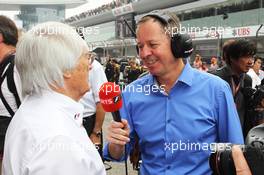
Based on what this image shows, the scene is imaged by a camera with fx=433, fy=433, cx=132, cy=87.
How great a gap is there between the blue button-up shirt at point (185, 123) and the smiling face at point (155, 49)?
9 centimetres

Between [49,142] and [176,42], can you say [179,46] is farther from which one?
[49,142]

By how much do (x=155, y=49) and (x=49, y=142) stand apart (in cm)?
85

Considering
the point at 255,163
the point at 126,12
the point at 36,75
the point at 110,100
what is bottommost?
the point at 255,163

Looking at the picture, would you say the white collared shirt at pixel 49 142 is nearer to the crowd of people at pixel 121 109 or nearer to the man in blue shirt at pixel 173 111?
the crowd of people at pixel 121 109

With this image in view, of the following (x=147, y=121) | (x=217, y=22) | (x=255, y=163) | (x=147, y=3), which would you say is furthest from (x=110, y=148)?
(x=147, y=3)

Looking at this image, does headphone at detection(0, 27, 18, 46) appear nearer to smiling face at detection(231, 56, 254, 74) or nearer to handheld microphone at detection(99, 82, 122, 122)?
handheld microphone at detection(99, 82, 122, 122)

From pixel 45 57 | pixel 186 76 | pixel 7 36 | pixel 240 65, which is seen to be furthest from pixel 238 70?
pixel 45 57

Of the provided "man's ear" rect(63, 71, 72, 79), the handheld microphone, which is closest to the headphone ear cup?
the handheld microphone

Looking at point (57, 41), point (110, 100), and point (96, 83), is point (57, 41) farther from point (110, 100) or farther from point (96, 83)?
point (96, 83)

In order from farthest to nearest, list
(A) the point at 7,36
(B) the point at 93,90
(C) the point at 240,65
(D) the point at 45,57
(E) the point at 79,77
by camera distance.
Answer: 1. (B) the point at 93,90
2. (C) the point at 240,65
3. (A) the point at 7,36
4. (E) the point at 79,77
5. (D) the point at 45,57

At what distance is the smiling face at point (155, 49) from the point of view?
191 cm

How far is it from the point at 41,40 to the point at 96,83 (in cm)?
210

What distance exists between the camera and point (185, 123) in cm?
187

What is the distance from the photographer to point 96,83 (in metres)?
3.49
